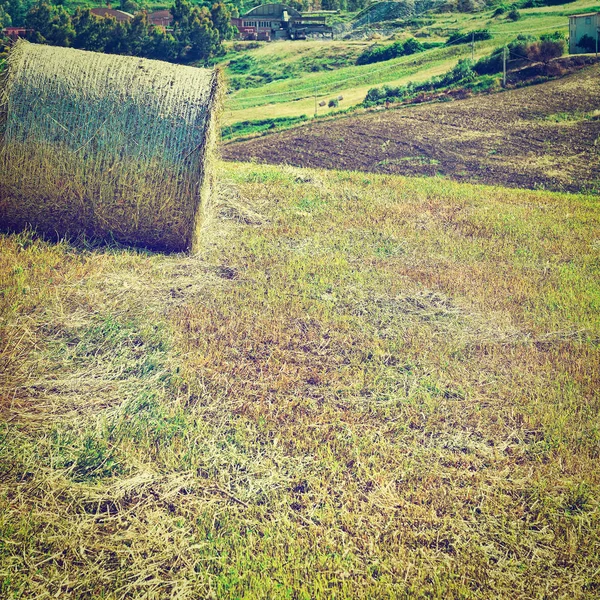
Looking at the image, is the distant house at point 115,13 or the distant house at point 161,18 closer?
the distant house at point 115,13

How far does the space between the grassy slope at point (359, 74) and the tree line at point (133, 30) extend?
11.8 ft

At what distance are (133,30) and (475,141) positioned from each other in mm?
21344

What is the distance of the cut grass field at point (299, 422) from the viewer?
12.2 feet

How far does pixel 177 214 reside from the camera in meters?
8.33

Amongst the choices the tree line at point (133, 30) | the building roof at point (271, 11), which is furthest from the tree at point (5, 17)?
the building roof at point (271, 11)

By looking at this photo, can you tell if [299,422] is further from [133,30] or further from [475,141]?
[133,30]

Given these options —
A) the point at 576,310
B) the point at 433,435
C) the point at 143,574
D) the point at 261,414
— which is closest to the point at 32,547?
the point at 143,574

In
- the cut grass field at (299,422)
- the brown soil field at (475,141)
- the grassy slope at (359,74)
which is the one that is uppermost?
the grassy slope at (359,74)

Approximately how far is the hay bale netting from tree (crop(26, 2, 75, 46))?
2087cm

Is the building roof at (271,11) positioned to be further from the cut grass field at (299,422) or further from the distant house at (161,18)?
Answer: the cut grass field at (299,422)

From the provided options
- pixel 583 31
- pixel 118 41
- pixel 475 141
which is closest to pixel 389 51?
pixel 583 31

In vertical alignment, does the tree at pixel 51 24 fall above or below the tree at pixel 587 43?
above

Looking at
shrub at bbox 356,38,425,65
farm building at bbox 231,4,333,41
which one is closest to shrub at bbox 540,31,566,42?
shrub at bbox 356,38,425,65

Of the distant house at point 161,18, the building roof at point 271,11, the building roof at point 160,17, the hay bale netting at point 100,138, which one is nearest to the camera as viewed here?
the hay bale netting at point 100,138
